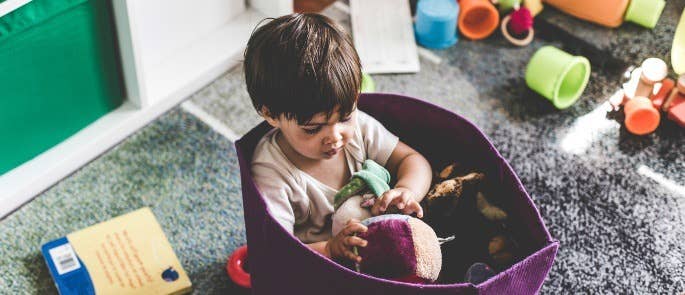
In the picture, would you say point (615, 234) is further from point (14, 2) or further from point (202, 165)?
point (14, 2)

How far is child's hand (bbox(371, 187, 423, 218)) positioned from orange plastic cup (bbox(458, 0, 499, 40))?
2.22 ft

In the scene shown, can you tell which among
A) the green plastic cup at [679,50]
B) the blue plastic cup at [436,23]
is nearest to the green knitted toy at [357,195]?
the blue plastic cup at [436,23]

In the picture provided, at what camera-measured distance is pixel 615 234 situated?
1.14 meters

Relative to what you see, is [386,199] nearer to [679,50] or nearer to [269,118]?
[269,118]

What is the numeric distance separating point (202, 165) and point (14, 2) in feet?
1.28

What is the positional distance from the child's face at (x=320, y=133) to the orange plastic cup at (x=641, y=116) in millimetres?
624

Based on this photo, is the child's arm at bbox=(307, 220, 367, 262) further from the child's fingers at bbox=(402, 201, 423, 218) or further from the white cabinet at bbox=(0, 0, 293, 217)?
the white cabinet at bbox=(0, 0, 293, 217)

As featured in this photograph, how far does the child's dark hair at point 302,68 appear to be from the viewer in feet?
2.57

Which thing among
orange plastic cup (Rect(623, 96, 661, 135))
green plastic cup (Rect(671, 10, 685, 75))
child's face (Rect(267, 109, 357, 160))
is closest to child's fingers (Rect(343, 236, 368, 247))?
child's face (Rect(267, 109, 357, 160))

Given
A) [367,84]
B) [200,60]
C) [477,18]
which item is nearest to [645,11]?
[477,18]

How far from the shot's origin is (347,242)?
80 centimetres

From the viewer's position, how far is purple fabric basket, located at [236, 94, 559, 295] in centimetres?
73

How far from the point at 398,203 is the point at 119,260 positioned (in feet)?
1.51

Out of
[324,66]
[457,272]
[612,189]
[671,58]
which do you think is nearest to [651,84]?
[671,58]
